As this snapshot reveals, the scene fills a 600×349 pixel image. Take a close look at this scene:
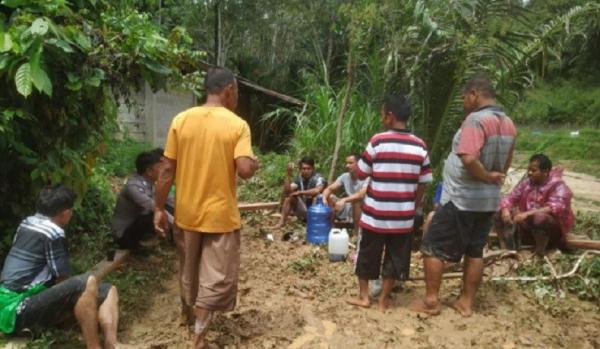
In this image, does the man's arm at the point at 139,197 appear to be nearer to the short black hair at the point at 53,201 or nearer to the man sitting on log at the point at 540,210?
the short black hair at the point at 53,201

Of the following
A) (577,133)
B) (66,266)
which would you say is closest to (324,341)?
(66,266)

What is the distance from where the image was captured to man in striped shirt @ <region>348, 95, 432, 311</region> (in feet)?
13.1

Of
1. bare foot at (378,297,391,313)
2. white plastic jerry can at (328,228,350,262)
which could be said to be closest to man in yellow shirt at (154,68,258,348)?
bare foot at (378,297,391,313)

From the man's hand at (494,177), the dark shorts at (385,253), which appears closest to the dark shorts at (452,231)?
the dark shorts at (385,253)

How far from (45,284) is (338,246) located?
308cm

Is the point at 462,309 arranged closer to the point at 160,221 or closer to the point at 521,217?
the point at 521,217

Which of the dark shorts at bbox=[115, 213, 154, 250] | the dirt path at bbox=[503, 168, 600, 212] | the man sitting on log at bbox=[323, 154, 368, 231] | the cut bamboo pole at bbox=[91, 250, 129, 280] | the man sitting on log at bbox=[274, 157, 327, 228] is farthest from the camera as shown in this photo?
the dirt path at bbox=[503, 168, 600, 212]

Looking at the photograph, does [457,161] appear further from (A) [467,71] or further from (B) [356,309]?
(A) [467,71]

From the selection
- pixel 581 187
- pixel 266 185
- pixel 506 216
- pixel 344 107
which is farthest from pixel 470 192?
pixel 581 187

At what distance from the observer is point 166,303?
440cm

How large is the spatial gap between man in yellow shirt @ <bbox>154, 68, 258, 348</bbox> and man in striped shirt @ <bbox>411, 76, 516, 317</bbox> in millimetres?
1632

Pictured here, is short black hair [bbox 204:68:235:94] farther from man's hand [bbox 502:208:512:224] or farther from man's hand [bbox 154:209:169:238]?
man's hand [bbox 502:208:512:224]

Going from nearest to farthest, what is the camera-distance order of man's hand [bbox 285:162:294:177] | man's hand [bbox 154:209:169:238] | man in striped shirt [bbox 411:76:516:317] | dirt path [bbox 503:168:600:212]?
1. man's hand [bbox 154:209:169:238]
2. man in striped shirt [bbox 411:76:516:317]
3. man's hand [bbox 285:162:294:177]
4. dirt path [bbox 503:168:600:212]

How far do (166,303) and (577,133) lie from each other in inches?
1163
